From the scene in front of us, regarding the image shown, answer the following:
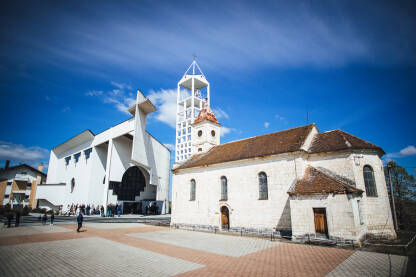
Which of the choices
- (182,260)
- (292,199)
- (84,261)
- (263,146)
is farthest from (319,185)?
(84,261)

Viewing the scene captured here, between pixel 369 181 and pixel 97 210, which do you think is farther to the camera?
pixel 97 210

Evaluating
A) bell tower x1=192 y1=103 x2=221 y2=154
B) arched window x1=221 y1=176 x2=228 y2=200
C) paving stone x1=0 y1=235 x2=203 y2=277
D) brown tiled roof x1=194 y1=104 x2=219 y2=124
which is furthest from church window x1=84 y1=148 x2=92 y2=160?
paving stone x1=0 y1=235 x2=203 y2=277

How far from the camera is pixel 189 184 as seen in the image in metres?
22.4

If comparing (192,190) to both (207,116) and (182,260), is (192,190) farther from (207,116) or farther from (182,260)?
(182,260)

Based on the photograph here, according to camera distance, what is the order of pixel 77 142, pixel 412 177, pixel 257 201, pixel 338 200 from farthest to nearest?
pixel 77 142, pixel 412 177, pixel 257 201, pixel 338 200

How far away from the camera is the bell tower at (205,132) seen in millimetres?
27969

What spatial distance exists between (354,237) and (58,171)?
55214 mm

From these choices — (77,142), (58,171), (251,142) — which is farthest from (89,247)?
(58,171)

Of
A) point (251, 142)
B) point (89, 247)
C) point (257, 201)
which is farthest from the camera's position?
point (251, 142)

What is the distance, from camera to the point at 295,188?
47.5 feet

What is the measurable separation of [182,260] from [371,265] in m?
7.95

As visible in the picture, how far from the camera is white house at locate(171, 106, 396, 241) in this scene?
1323cm

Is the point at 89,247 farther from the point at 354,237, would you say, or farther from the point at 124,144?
the point at 124,144

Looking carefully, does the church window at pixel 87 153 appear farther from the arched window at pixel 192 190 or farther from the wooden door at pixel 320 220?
the wooden door at pixel 320 220
